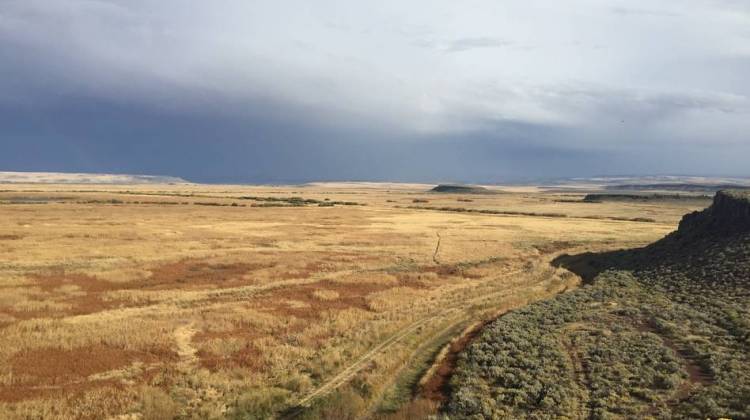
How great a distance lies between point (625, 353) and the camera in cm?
2167

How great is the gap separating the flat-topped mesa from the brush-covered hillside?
6.77 m

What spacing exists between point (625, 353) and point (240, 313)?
2015 cm

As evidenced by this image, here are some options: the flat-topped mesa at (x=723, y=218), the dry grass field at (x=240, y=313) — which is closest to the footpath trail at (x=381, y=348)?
the dry grass field at (x=240, y=313)

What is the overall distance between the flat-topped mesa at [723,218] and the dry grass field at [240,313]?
33.8ft

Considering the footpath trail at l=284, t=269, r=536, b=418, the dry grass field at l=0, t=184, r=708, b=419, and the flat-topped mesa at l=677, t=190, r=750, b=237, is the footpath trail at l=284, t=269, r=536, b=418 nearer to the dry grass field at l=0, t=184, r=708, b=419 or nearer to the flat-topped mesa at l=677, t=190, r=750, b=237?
the dry grass field at l=0, t=184, r=708, b=419

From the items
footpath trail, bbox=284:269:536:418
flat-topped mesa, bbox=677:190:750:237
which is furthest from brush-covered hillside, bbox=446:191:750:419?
flat-topped mesa, bbox=677:190:750:237

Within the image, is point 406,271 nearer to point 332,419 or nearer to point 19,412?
point 332,419

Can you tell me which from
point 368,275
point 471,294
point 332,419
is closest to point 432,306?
point 471,294

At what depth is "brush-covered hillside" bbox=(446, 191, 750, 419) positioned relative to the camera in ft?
54.6

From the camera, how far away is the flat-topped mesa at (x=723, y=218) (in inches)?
1767

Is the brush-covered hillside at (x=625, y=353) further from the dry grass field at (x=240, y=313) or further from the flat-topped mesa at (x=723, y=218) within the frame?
the flat-topped mesa at (x=723, y=218)

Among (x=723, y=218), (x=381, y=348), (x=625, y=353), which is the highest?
(x=723, y=218)

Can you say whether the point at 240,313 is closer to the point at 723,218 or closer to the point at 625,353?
the point at 625,353

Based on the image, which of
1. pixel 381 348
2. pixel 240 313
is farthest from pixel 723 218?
pixel 240 313
